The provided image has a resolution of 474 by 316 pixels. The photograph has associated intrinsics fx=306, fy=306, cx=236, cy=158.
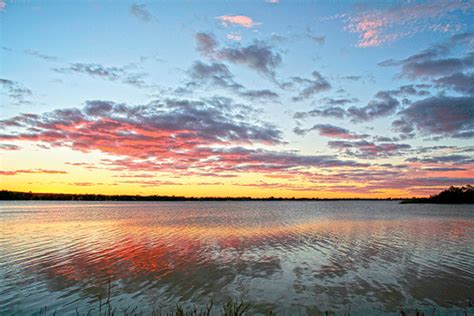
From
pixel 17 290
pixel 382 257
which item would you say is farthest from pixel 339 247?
pixel 17 290

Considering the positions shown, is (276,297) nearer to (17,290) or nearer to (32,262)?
(17,290)

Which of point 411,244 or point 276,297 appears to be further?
point 411,244

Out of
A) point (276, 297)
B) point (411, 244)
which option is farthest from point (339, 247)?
point (276, 297)

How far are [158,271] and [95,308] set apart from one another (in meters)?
4.99

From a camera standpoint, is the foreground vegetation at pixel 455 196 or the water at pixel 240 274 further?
the foreground vegetation at pixel 455 196

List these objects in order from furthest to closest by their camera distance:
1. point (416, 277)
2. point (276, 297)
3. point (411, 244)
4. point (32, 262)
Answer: point (411, 244)
point (32, 262)
point (416, 277)
point (276, 297)

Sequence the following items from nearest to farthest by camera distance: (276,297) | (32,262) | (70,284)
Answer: (276,297) → (70,284) → (32,262)

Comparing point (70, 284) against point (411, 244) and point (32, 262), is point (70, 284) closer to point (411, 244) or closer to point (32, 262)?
point (32, 262)

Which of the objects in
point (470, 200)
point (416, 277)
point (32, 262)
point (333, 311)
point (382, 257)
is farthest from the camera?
point (470, 200)

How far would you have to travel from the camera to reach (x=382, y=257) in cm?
1903

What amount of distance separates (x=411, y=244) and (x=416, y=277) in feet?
35.1

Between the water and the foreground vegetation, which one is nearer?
the water

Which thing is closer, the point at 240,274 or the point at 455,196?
the point at 240,274

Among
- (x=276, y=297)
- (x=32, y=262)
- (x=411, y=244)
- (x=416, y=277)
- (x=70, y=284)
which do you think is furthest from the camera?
(x=411, y=244)
